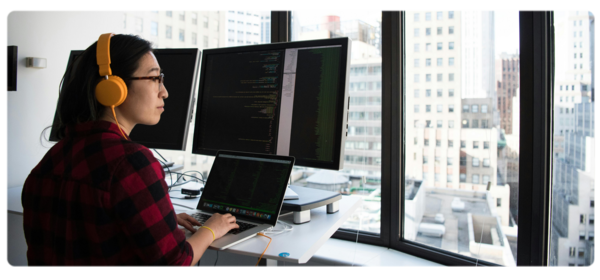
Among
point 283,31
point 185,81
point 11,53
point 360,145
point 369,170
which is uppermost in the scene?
point 283,31

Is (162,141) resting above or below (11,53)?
below

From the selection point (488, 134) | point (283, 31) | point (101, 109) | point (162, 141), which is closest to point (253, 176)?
point (101, 109)

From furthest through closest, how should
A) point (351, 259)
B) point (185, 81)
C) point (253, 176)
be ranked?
point (351, 259), point (185, 81), point (253, 176)

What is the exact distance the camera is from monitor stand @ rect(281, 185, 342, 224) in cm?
117

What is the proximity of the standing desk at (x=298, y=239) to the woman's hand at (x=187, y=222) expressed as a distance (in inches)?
0.7

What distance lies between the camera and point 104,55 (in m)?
0.85

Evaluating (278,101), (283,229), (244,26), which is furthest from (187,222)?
(244,26)

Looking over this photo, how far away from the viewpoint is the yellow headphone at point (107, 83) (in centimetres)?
84

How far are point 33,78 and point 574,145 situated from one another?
237cm

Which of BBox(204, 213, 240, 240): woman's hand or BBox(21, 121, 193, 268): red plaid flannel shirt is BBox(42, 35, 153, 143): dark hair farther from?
BBox(204, 213, 240, 240): woman's hand

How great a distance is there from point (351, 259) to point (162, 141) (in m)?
1.03

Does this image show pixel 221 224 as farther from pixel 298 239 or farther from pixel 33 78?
pixel 33 78
